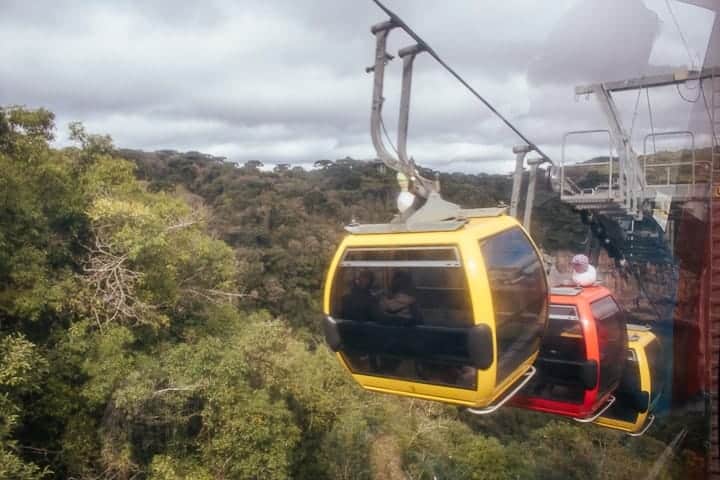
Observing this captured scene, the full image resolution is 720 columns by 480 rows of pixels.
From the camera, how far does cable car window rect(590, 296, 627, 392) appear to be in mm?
3104

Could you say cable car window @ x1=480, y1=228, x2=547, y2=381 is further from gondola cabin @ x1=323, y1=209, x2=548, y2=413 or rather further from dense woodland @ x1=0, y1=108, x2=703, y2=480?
dense woodland @ x1=0, y1=108, x2=703, y2=480

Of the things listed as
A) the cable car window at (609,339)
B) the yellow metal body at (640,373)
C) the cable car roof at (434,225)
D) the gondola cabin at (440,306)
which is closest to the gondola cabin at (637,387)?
the yellow metal body at (640,373)

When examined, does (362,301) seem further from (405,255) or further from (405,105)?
(405,105)

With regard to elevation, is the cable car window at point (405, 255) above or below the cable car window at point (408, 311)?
above

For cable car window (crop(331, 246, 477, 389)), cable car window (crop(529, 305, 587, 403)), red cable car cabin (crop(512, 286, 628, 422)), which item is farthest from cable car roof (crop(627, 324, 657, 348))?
cable car window (crop(331, 246, 477, 389))

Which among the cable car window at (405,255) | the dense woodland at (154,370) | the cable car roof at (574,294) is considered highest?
the cable car window at (405,255)

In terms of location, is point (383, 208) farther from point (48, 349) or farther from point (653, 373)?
point (653, 373)

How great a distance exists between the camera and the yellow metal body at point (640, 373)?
3.71 metres

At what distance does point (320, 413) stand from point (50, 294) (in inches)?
201

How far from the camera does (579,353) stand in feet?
10.2

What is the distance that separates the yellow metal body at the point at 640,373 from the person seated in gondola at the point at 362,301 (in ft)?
7.78

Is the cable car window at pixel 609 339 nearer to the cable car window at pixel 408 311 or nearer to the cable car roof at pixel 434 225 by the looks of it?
the cable car roof at pixel 434 225

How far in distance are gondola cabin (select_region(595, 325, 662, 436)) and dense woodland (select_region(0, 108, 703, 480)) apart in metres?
1.16

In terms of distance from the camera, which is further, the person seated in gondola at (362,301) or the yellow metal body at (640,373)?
the yellow metal body at (640,373)
